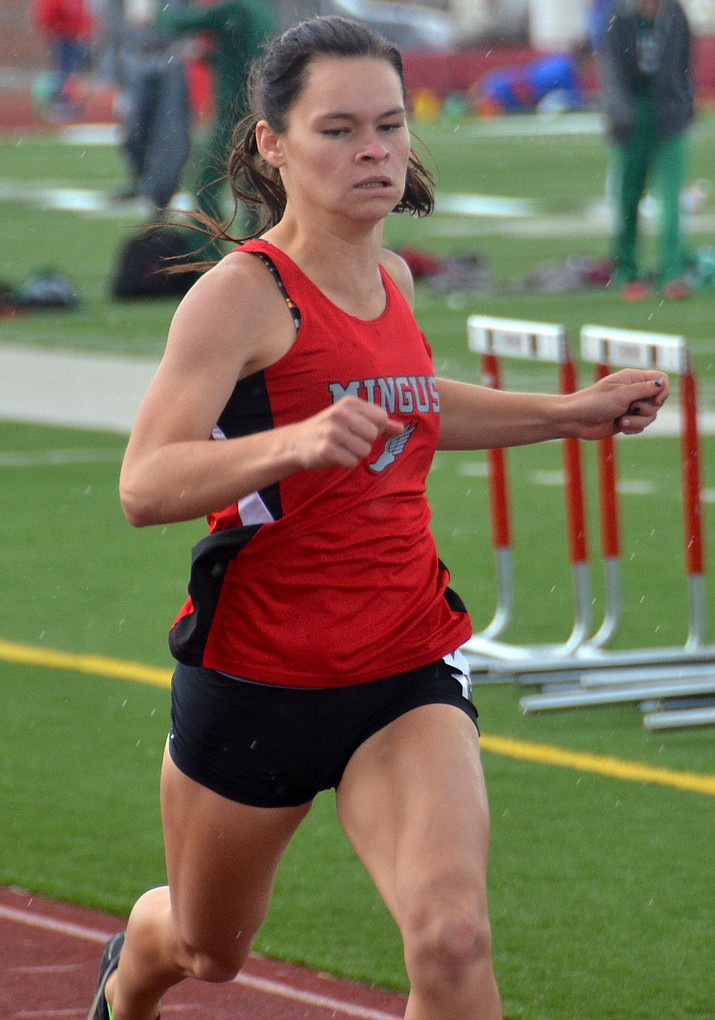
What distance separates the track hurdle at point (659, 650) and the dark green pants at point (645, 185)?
414 inches

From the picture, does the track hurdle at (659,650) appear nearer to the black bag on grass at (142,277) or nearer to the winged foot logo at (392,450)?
the winged foot logo at (392,450)

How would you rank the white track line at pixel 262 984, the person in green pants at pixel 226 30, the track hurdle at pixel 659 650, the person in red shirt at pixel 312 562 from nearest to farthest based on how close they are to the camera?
the person in red shirt at pixel 312 562 → the white track line at pixel 262 984 → the track hurdle at pixel 659 650 → the person in green pants at pixel 226 30

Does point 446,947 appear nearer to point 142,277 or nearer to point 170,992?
point 170,992

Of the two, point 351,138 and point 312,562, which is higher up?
point 351,138

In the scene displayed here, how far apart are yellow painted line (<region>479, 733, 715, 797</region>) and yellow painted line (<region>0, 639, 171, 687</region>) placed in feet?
4.49

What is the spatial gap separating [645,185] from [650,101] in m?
0.89

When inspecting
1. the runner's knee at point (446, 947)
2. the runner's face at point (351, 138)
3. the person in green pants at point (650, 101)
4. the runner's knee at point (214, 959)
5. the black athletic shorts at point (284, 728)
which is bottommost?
the person in green pants at point (650, 101)

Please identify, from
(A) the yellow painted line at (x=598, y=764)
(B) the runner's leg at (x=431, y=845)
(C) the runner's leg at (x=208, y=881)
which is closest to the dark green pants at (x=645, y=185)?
(A) the yellow painted line at (x=598, y=764)

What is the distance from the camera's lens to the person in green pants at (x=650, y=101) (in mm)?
17266

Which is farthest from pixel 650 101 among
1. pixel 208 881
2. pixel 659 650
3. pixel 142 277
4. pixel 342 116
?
pixel 208 881

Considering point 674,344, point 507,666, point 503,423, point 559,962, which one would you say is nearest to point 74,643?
point 507,666

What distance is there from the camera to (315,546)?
3.61 meters

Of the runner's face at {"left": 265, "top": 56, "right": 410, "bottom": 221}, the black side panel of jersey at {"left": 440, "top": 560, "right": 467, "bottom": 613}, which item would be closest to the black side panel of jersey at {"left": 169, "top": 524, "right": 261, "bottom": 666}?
the black side panel of jersey at {"left": 440, "top": 560, "right": 467, "bottom": 613}

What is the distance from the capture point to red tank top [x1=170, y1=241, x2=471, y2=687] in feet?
11.8
